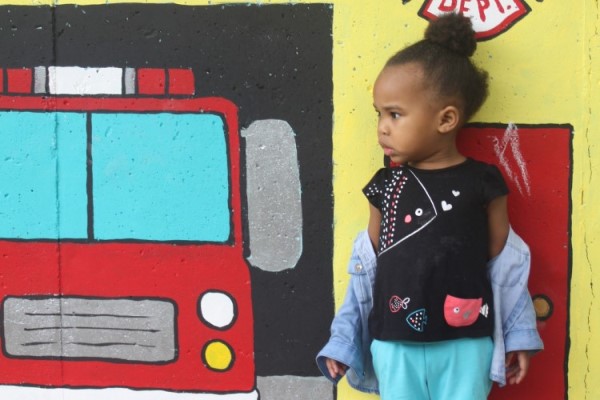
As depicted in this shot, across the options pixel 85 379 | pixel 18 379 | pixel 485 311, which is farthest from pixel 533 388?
pixel 18 379

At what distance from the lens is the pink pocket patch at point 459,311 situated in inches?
98.8

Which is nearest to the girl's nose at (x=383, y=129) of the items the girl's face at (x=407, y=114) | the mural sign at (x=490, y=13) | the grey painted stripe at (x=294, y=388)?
the girl's face at (x=407, y=114)

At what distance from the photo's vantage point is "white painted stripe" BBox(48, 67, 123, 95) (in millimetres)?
2984

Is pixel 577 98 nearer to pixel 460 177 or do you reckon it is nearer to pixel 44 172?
pixel 460 177

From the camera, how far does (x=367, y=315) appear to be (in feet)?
9.12

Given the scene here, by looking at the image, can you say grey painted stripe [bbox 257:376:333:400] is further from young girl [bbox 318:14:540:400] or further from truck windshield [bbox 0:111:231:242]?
truck windshield [bbox 0:111:231:242]

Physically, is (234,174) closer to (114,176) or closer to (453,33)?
(114,176)

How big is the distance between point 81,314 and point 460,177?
1492 millimetres

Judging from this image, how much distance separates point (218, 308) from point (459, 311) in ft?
3.04

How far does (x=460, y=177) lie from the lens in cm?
256

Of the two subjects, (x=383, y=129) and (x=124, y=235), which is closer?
(x=383, y=129)

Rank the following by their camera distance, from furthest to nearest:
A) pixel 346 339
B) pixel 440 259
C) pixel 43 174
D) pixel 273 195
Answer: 1. pixel 43 174
2. pixel 273 195
3. pixel 346 339
4. pixel 440 259

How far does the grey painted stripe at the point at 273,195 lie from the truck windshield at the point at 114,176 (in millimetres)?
100

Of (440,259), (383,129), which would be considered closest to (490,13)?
(383,129)
